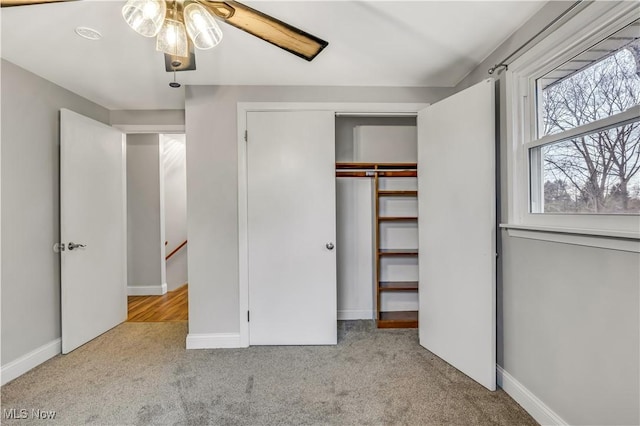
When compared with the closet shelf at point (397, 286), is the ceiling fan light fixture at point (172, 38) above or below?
above

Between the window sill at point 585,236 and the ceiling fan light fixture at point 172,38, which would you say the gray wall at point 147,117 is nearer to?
the ceiling fan light fixture at point 172,38

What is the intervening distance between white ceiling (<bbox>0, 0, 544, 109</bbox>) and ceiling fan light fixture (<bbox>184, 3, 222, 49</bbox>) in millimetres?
408

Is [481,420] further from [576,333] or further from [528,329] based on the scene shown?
[576,333]

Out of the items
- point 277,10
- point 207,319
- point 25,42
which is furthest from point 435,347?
point 25,42

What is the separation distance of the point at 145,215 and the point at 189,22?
147 inches

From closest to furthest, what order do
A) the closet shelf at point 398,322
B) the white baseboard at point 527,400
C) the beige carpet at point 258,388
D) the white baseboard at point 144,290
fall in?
the white baseboard at point 527,400 → the beige carpet at point 258,388 → the closet shelf at point 398,322 → the white baseboard at point 144,290

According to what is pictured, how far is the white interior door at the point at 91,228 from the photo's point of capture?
8.09 feet

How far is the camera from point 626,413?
3.97ft

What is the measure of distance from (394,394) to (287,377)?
740 mm

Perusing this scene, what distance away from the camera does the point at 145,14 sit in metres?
1.11

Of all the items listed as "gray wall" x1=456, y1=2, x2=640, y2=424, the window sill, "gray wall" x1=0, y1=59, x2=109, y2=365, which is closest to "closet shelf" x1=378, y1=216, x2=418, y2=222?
"gray wall" x1=456, y1=2, x2=640, y2=424

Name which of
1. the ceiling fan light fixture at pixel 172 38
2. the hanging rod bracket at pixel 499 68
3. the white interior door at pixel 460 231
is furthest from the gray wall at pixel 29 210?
the hanging rod bracket at pixel 499 68

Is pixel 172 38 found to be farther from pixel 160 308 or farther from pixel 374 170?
pixel 160 308

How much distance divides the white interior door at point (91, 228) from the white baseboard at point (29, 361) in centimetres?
7
